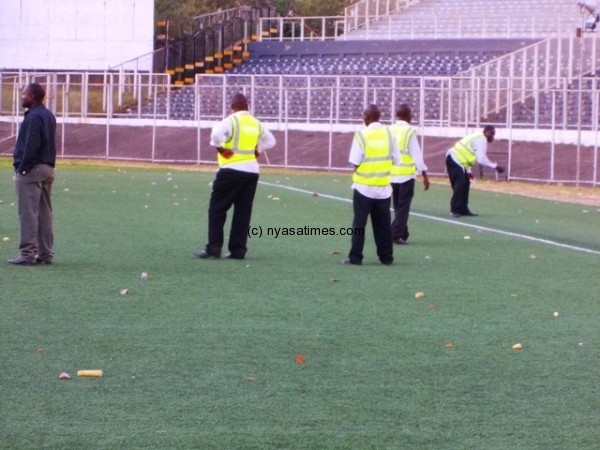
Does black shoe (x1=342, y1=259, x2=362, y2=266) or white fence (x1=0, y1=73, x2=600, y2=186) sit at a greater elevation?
white fence (x1=0, y1=73, x2=600, y2=186)

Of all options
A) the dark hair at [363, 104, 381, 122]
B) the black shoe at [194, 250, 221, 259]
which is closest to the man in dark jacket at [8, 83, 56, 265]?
the black shoe at [194, 250, 221, 259]

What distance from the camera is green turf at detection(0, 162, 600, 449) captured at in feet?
20.4

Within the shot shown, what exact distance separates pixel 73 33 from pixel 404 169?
40.9 meters

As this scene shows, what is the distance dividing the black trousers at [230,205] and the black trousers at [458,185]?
654 centimetres

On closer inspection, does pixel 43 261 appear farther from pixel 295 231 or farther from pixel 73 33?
pixel 73 33

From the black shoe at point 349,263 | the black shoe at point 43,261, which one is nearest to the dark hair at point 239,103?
the black shoe at point 349,263

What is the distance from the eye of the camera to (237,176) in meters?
13.2

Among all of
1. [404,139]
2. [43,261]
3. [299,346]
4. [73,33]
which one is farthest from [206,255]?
[73,33]

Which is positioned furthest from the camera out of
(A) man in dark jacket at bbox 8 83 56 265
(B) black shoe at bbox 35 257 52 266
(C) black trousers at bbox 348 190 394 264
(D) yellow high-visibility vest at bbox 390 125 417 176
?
(D) yellow high-visibility vest at bbox 390 125 417 176

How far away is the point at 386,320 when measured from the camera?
9461 mm

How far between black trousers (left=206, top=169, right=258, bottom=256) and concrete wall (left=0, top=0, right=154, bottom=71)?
134ft

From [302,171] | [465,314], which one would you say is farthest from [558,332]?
[302,171]

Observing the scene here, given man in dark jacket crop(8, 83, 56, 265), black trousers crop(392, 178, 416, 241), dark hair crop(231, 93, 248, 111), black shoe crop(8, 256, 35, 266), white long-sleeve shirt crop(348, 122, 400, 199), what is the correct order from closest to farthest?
man in dark jacket crop(8, 83, 56, 265)
black shoe crop(8, 256, 35, 266)
white long-sleeve shirt crop(348, 122, 400, 199)
dark hair crop(231, 93, 248, 111)
black trousers crop(392, 178, 416, 241)

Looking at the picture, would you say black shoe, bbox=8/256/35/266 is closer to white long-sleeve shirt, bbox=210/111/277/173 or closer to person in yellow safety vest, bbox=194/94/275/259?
person in yellow safety vest, bbox=194/94/275/259
